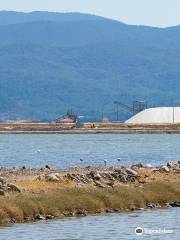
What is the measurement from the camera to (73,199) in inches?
1449

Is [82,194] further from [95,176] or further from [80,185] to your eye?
[95,176]

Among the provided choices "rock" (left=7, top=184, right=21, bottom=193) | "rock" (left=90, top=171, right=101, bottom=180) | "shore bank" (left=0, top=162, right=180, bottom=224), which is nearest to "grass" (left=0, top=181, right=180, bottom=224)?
"shore bank" (left=0, top=162, right=180, bottom=224)

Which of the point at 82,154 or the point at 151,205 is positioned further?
the point at 82,154

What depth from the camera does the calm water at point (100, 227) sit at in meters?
31.6

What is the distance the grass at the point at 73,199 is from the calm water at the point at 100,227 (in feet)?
2.31

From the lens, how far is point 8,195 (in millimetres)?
36219

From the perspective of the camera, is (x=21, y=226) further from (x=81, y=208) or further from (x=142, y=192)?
(x=142, y=192)

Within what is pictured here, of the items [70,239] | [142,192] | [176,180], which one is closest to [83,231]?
[70,239]

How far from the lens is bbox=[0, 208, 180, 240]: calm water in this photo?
3162 cm

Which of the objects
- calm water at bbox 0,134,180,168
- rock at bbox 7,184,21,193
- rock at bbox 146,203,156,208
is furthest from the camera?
calm water at bbox 0,134,180,168

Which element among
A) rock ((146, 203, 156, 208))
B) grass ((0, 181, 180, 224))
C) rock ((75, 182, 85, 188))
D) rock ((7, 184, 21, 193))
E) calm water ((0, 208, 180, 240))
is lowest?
calm water ((0, 208, 180, 240))

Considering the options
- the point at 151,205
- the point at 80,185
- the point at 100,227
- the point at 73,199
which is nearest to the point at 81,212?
the point at 73,199

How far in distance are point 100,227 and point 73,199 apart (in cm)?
→ 318

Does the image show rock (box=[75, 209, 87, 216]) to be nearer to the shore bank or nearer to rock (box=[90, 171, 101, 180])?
the shore bank
